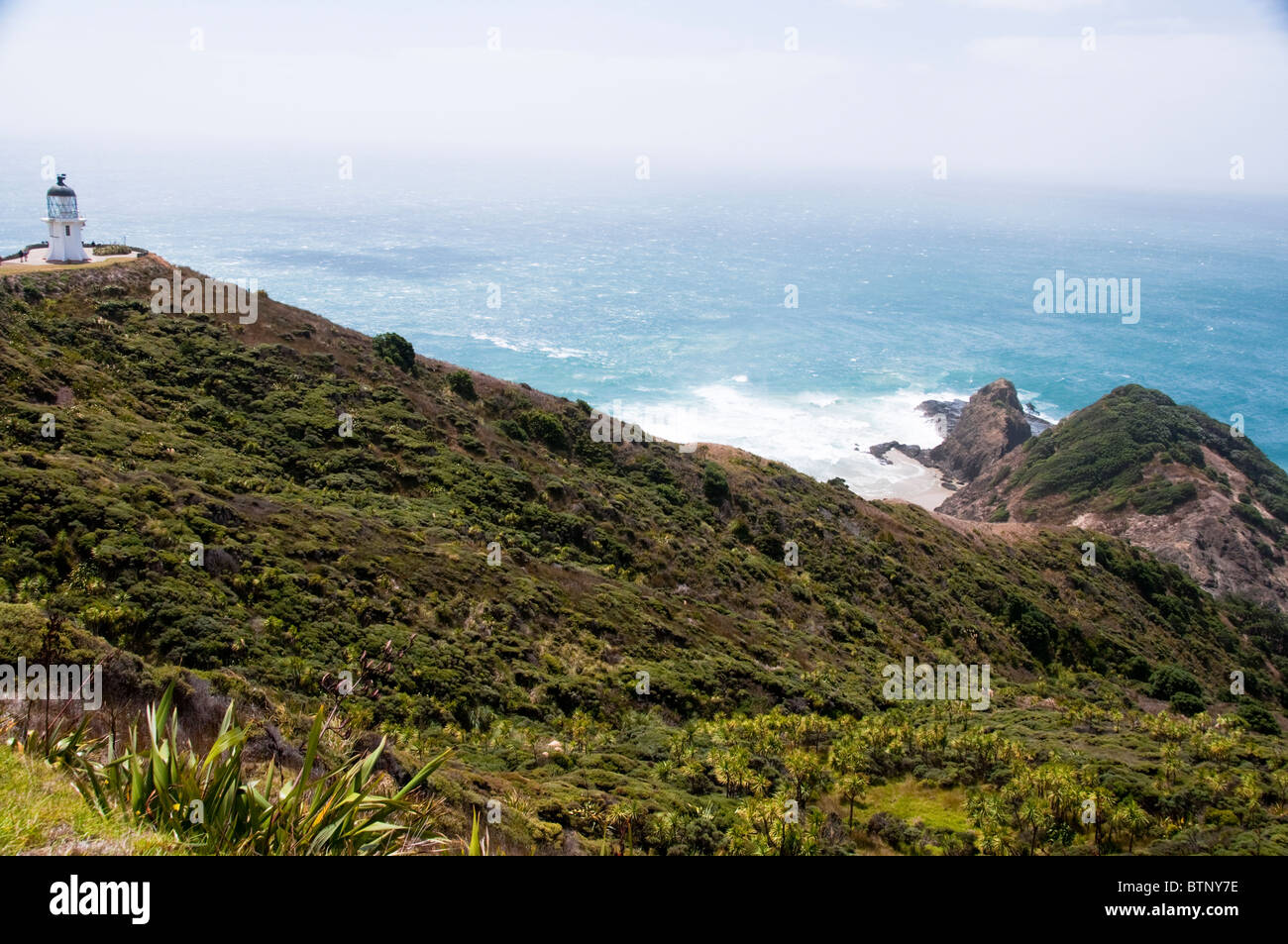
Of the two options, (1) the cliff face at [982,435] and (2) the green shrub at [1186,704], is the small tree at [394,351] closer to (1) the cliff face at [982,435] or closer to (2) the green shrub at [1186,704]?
(2) the green shrub at [1186,704]

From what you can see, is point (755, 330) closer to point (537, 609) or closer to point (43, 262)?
point (43, 262)

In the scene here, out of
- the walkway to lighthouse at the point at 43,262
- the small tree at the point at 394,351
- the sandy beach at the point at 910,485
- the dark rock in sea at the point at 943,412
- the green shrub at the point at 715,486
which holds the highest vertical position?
the walkway to lighthouse at the point at 43,262

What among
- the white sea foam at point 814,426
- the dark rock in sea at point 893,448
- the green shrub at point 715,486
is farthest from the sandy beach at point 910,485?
the green shrub at point 715,486

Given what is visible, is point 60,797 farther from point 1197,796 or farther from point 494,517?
point 494,517

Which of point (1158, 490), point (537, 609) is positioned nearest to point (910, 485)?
point (1158, 490)

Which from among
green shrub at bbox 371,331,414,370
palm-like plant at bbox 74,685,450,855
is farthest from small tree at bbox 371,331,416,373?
palm-like plant at bbox 74,685,450,855

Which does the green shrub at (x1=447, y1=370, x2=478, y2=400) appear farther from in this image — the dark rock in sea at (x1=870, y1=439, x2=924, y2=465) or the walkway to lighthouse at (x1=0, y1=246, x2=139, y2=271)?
the dark rock in sea at (x1=870, y1=439, x2=924, y2=465)

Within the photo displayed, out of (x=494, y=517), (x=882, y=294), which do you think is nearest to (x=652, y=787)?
(x=494, y=517)
